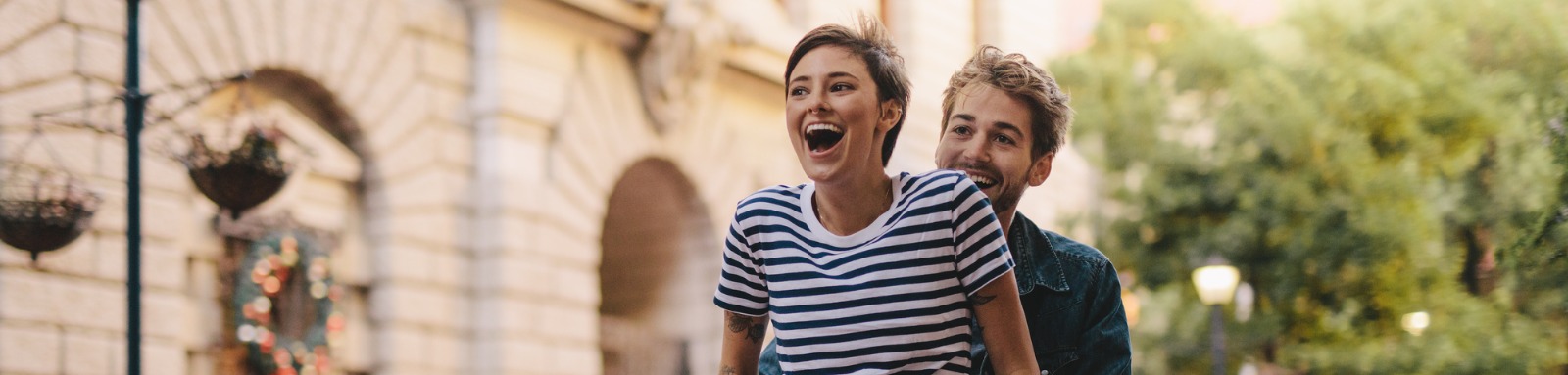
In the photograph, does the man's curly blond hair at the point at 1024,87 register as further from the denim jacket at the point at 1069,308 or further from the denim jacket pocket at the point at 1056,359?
the denim jacket pocket at the point at 1056,359

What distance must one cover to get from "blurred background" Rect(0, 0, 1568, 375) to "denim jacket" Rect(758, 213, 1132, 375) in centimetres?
599

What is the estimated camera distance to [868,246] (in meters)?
3.32

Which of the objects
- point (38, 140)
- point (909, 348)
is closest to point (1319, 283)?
point (38, 140)

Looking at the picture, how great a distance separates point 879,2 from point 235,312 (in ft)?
34.2

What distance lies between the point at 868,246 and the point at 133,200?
19.3 ft

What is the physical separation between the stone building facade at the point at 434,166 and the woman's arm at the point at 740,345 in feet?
19.9

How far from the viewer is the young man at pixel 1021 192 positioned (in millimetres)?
3967

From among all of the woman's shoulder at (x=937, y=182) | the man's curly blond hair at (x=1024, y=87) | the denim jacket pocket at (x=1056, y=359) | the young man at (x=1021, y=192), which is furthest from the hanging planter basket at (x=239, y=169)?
the woman's shoulder at (x=937, y=182)

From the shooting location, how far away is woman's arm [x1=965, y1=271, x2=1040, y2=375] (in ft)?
11.0

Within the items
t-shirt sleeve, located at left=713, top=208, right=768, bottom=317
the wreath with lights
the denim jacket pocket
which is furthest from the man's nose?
the wreath with lights

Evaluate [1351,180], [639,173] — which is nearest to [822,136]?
[639,173]

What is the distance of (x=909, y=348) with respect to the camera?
3264mm

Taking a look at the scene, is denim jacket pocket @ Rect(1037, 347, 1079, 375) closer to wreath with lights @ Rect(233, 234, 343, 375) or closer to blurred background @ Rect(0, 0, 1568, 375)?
blurred background @ Rect(0, 0, 1568, 375)

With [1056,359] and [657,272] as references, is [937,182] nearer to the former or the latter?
[1056,359]
